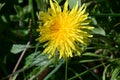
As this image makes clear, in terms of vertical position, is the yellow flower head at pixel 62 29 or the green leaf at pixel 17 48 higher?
the yellow flower head at pixel 62 29

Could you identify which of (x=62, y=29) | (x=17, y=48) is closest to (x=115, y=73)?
(x=62, y=29)

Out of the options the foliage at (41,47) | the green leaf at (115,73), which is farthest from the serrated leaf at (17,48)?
the green leaf at (115,73)

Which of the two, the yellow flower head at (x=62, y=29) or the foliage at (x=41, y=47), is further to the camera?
the foliage at (x=41, y=47)

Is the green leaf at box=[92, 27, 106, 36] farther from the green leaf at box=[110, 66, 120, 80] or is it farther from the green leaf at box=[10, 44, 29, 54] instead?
the green leaf at box=[10, 44, 29, 54]

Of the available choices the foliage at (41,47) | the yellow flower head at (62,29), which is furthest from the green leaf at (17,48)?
the yellow flower head at (62,29)

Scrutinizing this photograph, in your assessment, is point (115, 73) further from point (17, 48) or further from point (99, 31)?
point (17, 48)

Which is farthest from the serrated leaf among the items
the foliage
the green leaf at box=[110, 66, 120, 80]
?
the green leaf at box=[110, 66, 120, 80]

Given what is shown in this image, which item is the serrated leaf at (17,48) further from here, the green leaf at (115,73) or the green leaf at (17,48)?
the green leaf at (115,73)

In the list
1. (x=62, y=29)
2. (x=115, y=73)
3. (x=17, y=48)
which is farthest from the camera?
(x=17, y=48)

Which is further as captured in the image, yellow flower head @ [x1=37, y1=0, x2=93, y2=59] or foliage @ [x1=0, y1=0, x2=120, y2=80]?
foliage @ [x1=0, y1=0, x2=120, y2=80]

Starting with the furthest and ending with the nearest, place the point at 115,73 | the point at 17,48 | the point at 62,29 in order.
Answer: the point at 17,48 < the point at 115,73 < the point at 62,29
